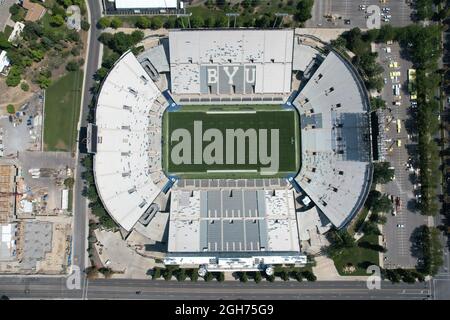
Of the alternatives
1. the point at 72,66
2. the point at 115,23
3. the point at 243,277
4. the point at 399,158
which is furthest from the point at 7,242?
the point at 399,158

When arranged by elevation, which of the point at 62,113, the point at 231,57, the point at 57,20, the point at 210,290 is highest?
the point at 57,20

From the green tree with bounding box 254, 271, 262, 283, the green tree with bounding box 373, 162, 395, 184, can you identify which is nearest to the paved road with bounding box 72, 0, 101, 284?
the green tree with bounding box 254, 271, 262, 283

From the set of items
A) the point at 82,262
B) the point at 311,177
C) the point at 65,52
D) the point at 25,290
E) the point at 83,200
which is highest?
the point at 65,52

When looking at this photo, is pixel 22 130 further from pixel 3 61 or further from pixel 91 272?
pixel 91 272

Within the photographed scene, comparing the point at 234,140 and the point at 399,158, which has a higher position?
the point at 234,140

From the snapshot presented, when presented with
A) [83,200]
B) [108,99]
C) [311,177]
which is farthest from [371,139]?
[83,200]

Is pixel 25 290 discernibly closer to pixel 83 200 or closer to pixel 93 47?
pixel 83 200
